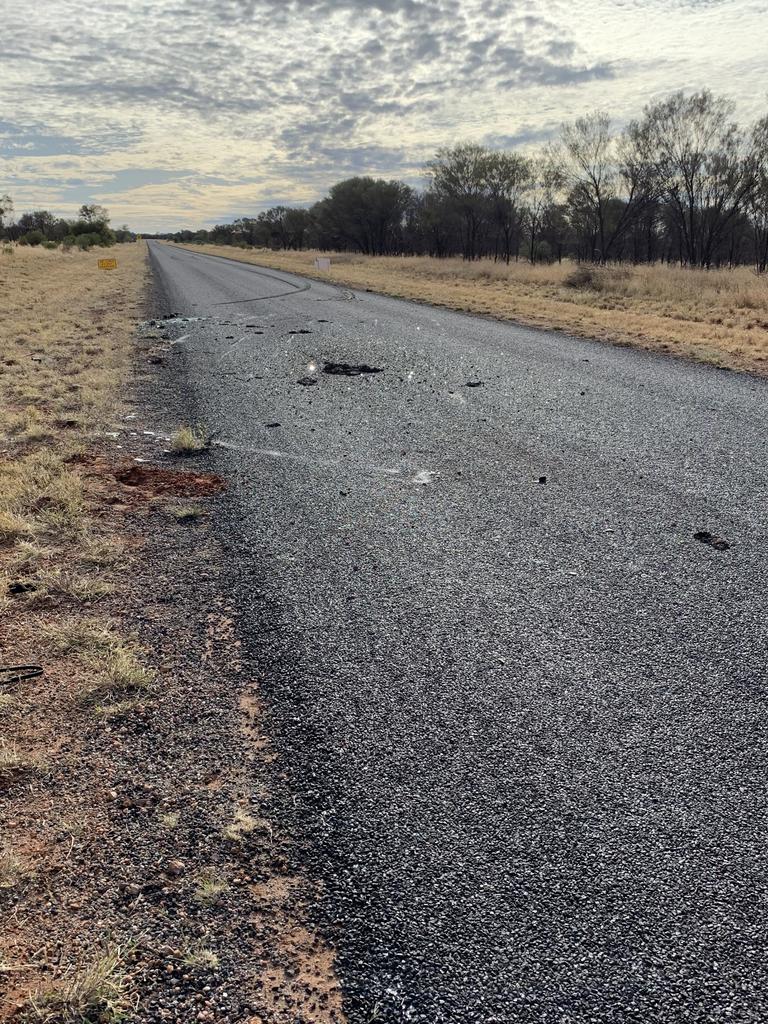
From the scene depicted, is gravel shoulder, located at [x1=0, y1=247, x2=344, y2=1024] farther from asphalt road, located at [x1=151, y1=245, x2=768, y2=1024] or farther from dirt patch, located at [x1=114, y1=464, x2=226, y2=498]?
dirt patch, located at [x1=114, y1=464, x2=226, y2=498]

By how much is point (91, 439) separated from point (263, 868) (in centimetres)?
535

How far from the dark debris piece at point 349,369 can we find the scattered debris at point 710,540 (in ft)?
19.4

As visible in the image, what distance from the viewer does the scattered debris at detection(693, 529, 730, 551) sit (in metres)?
3.74

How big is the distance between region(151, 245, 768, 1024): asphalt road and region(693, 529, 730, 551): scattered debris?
5cm

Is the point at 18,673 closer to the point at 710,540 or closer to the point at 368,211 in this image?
the point at 710,540

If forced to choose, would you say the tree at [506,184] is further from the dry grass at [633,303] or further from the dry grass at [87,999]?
the dry grass at [87,999]

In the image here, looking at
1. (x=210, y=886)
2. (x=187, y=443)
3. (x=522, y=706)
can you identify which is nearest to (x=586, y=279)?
(x=187, y=443)

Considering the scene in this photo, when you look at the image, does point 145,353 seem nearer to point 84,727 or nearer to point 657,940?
point 84,727

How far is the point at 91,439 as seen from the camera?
635cm

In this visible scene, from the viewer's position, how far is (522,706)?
250 cm

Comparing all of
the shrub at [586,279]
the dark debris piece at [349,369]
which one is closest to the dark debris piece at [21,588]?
the dark debris piece at [349,369]

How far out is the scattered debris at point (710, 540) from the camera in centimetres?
374

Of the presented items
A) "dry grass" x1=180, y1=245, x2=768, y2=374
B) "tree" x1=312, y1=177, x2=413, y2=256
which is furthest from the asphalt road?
"tree" x1=312, y1=177, x2=413, y2=256

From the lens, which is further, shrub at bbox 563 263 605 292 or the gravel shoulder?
shrub at bbox 563 263 605 292
